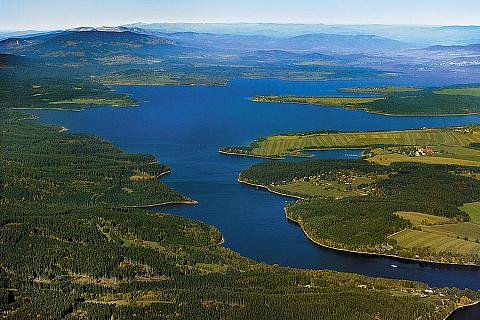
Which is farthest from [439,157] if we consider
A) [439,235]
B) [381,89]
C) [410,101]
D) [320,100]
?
[381,89]

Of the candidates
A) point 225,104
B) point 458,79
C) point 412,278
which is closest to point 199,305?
point 412,278

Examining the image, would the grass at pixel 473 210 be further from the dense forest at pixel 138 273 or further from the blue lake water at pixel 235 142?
the dense forest at pixel 138 273

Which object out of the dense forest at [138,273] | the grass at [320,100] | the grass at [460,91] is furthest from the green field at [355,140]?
the grass at [460,91]

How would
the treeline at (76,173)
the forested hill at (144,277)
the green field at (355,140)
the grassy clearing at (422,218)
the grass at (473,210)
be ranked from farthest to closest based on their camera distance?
1. the green field at (355,140)
2. the treeline at (76,173)
3. the grass at (473,210)
4. the grassy clearing at (422,218)
5. the forested hill at (144,277)

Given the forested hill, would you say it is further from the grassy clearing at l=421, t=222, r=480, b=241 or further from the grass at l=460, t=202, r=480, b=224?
the grass at l=460, t=202, r=480, b=224

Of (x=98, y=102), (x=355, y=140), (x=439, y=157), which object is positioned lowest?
(x=98, y=102)

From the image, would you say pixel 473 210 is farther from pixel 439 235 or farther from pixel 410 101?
pixel 410 101
